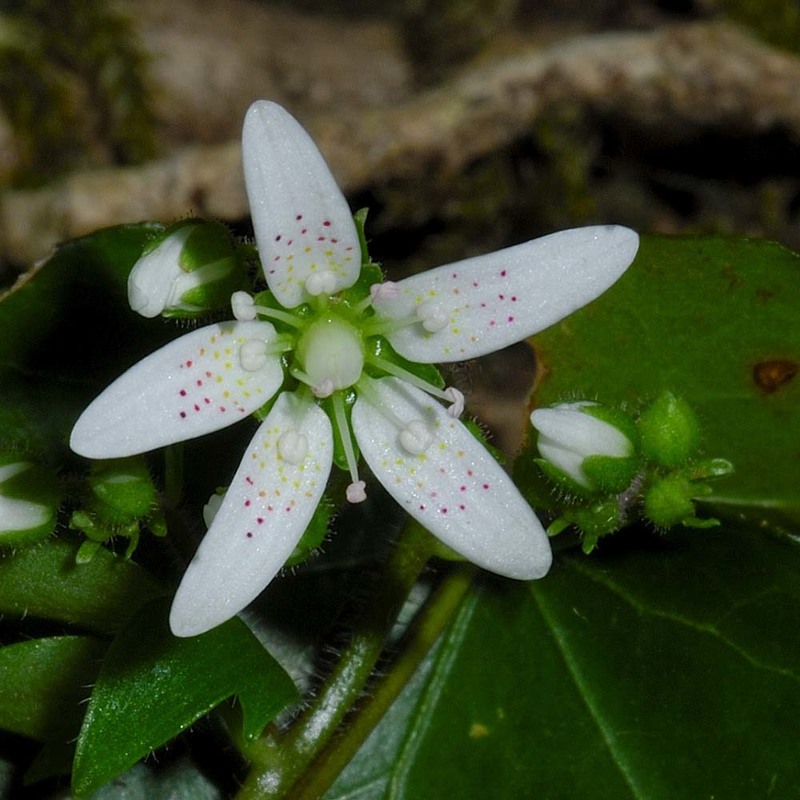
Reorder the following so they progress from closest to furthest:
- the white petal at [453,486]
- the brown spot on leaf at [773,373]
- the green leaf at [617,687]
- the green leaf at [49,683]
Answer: the white petal at [453,486]
the green leaf at [49,683]
the green leaf at [617,687]
the brown spot on leaf at [773,373]

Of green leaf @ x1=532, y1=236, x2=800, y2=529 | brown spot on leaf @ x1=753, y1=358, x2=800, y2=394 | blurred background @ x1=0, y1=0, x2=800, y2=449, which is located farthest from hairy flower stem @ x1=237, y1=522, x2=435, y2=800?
blurred background @ x1=0, y1=0, x2=800, y2=449

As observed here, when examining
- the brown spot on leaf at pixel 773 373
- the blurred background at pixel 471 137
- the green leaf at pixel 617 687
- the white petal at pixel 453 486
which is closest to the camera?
the white petal at pixel 453 486

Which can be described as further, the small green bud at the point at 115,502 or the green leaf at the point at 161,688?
the small green bud at the point at 115,502

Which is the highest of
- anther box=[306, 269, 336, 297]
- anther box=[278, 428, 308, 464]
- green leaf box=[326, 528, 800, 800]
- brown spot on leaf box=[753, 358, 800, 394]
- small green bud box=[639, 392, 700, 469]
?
anther box=[306, 269, 336, 297]

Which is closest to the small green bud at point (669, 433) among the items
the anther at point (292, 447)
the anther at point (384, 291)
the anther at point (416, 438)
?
the anther at point (416, 438)

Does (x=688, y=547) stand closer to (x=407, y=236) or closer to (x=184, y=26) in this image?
(x=407, y=236)

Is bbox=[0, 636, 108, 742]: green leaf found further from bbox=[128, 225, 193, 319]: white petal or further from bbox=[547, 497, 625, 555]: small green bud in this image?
bbox=[547, 497, 625, 555]: small green bud

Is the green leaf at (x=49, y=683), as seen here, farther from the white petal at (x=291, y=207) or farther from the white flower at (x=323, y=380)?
the white petal at (x=291, y=207)

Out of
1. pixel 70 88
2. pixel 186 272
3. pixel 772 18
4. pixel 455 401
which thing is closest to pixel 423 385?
pixel 455 401
